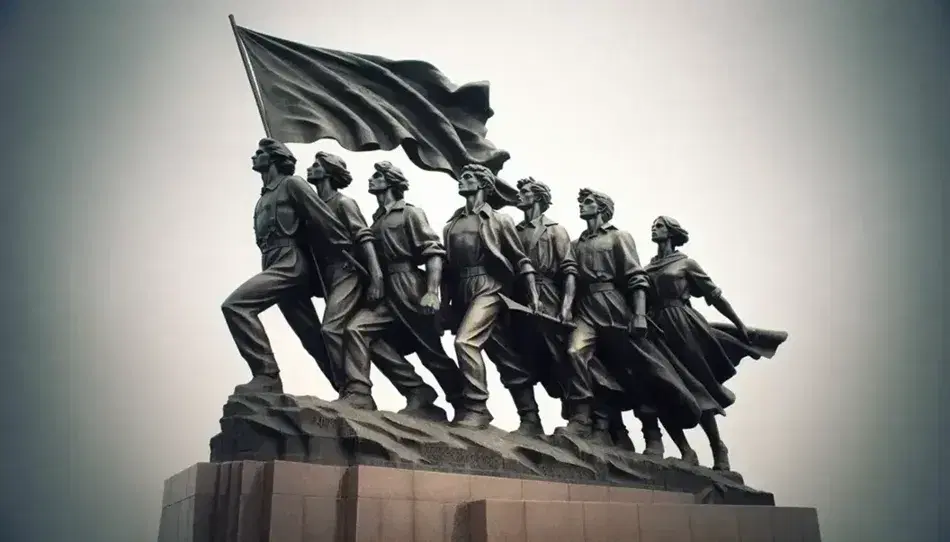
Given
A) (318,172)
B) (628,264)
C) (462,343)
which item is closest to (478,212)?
Answer: (462,343)

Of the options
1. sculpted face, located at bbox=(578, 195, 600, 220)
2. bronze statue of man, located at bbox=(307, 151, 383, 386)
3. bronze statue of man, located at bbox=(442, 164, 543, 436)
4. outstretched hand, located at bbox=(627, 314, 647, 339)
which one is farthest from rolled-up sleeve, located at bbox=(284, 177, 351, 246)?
outstretched hand, located at bbox=(627, 314, 647, 339)

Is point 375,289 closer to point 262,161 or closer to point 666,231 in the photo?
point 262,161

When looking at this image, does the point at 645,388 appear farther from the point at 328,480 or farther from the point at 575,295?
the point at 328,480

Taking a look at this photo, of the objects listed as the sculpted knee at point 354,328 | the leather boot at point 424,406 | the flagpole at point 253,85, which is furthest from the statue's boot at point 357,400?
the flagpole at point 253,85

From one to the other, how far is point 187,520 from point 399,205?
11.9 ft

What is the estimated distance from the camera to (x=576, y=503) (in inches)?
277

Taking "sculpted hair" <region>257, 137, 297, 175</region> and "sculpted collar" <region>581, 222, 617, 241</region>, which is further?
"sculpted collar" <region>581, 222, 617, 241</region>

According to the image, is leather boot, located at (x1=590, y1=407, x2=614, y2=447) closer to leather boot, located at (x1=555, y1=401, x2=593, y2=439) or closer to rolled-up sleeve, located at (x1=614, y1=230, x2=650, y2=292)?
leather boot, located at (x1=555, y1=401, x2=593, y2=439)

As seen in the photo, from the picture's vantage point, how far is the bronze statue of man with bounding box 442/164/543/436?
8250 millimetres

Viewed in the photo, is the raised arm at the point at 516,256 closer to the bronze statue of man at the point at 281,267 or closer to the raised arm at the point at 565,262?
the raised arm at the point at 565,262

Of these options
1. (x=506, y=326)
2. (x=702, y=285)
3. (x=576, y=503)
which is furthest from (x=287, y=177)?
(x=702, y=285)

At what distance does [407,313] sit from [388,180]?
1.46 metres

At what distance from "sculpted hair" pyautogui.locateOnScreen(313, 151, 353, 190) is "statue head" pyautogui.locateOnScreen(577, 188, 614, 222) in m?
2.77

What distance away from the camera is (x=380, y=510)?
21.5 ft
